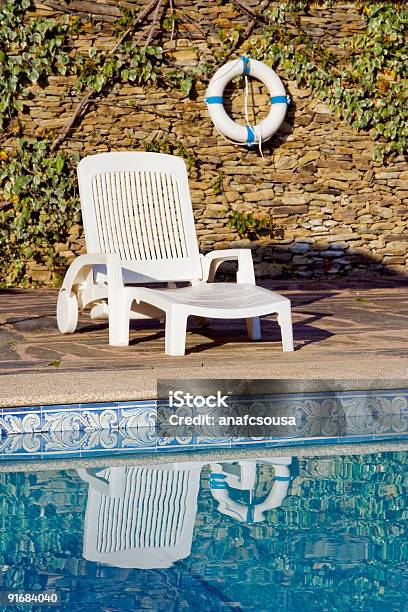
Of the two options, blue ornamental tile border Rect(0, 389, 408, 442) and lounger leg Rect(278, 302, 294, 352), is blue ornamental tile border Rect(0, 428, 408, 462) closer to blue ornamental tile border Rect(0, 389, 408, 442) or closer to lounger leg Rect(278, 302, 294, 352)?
blue ornamental tile border Rect(0, 389, 408, 442)

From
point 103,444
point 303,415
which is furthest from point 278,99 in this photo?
point 103,444

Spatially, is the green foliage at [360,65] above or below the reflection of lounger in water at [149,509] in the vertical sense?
above

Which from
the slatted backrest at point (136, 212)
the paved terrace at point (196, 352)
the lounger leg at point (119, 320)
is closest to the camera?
the paved terrace at point (196, 352)

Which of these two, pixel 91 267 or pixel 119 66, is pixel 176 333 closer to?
pixel 91 267

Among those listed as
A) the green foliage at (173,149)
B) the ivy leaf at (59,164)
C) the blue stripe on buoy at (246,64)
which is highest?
the blue stripe on buoy at (246,64)

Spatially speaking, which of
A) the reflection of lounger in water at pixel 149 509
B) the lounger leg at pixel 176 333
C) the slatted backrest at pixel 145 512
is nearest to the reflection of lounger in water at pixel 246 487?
the reflection of lounger in water at pixel 149 509

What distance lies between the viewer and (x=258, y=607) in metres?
2.25

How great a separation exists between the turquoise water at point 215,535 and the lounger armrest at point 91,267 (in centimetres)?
168

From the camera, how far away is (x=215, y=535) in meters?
2.78

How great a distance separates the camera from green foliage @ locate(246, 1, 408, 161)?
8961 millimetres

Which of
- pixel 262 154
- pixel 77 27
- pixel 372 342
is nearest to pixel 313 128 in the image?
pixel 262 154

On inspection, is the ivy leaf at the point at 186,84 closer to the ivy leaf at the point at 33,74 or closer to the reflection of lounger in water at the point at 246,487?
the ivy leaf at the point at 33,74

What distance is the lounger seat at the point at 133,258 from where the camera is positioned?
4973 millimetres

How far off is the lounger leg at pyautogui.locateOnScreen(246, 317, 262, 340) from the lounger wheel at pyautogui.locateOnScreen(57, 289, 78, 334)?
0.94m
